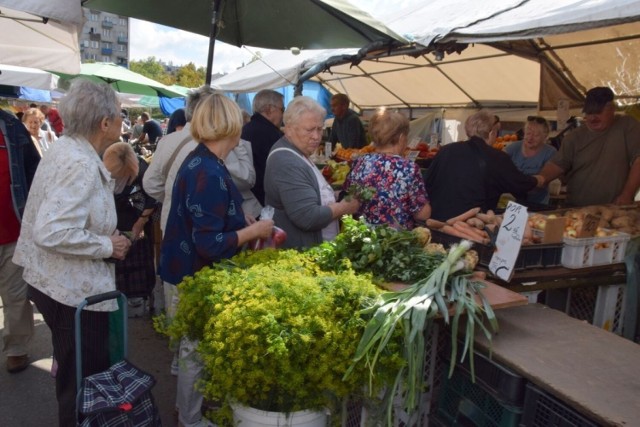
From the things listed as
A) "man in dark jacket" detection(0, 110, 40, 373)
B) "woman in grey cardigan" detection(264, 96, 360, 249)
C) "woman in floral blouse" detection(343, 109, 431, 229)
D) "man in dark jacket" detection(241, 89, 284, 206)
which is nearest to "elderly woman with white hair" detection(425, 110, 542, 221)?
"woman in floral blouse" detection(343, 109, 431, 229)

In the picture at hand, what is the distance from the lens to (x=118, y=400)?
208 centimetres

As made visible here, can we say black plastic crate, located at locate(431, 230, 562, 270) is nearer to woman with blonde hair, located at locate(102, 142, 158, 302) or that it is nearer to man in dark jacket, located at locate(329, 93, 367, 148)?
woman with blonde hair, located at locate(102, 142, 158, 302)

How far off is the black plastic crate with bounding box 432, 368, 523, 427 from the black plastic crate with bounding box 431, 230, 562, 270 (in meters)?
0.88

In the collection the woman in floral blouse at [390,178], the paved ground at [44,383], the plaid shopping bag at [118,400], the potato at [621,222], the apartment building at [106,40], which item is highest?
the apartment building at [106,40]

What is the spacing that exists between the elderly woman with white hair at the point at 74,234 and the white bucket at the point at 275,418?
81cm

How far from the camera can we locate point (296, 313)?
6.34 feet

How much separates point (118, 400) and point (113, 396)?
0.03 metres

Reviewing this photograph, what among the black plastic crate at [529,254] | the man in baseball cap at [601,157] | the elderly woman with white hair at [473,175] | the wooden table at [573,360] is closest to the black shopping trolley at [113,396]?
the wooden table at [573,360]

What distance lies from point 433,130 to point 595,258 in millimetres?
8163

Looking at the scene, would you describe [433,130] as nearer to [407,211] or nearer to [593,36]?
[593,36]

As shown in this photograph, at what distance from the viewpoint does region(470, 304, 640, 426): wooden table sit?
5.48ft

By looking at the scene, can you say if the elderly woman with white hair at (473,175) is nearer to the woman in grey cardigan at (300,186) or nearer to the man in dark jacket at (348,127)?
the woman in grey cardigan at (300,186)

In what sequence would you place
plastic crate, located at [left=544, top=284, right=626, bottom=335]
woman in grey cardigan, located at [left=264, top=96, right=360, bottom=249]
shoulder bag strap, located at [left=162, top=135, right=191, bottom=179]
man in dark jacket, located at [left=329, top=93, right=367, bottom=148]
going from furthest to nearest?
man in dark jacket, located at [left=329, top=93, right=367, bottom=148]
shoulder bag strap, located at [left=162, top=135, right=191, bottom=179]
plastic crate, located at [left=544, top=284, right=626, bottom=335]
woman in grey cardigan, located at [left=264, top=96, right=360, bottom=249]

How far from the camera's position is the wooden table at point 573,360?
1.67 meters
